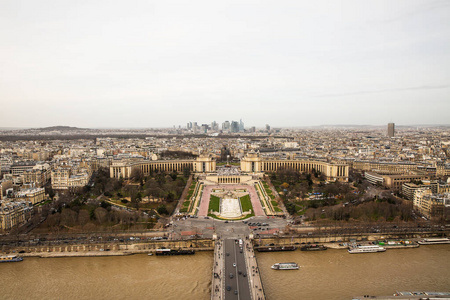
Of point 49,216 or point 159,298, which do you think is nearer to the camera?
point 159,298

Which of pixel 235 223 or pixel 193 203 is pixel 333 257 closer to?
pixel 235 223

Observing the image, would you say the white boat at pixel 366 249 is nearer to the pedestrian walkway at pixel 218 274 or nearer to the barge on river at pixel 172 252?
the pedestrian walkway at pixel 218 274

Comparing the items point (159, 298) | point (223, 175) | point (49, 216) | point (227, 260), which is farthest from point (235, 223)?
point (223, 175)

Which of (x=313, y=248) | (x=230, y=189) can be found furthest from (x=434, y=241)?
(x=230, y=189)

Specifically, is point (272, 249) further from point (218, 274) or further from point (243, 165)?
point (243, 165)

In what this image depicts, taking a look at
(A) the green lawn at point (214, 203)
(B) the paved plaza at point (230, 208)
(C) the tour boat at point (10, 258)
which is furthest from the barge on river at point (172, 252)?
(A) the green lawn at point (214, 203)

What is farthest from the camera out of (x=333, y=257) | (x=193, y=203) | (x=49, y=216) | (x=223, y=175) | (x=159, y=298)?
(x=223, y=175)
